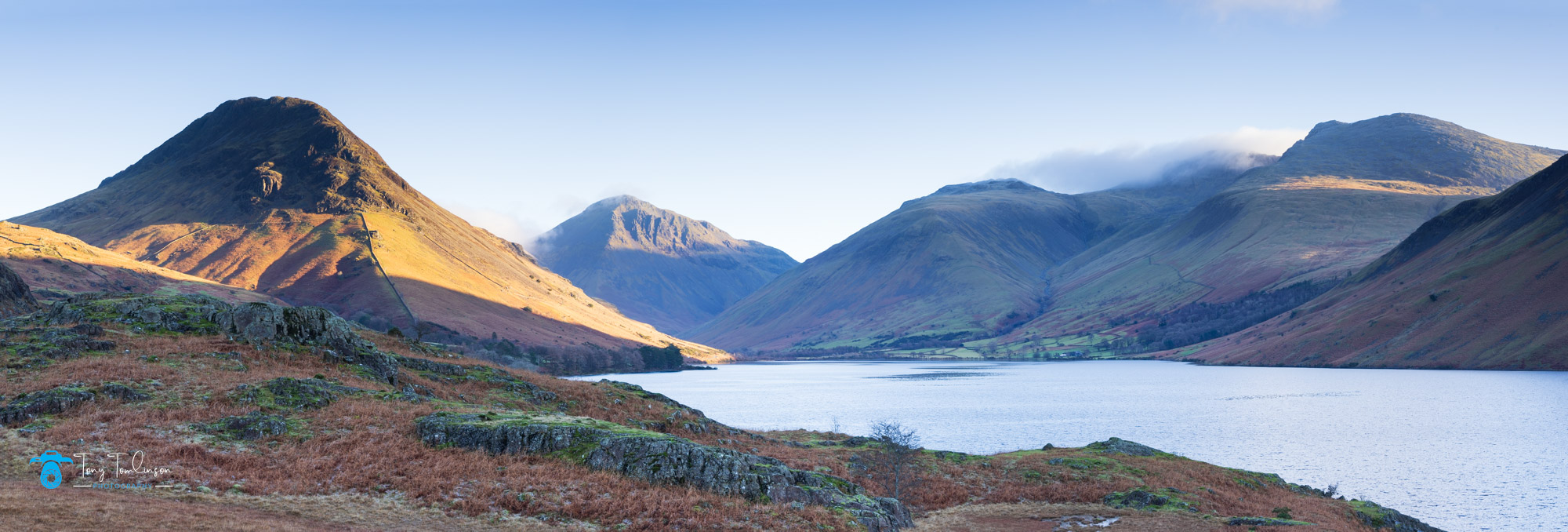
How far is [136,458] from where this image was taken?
29078 millimetres

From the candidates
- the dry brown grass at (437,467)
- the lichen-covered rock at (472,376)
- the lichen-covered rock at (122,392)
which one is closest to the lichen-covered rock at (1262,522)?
the dry brown grass at (437,467)

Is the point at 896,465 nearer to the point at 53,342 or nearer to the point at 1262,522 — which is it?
the point at 1262,522

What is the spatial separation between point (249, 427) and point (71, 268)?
188319mm

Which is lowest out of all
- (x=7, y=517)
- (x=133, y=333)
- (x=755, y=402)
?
(x=755, y=402)

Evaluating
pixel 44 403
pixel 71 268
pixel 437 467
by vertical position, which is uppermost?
pixel 71 268

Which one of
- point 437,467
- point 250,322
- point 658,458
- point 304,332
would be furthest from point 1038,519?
point 250,322

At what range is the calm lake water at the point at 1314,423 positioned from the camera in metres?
65.6

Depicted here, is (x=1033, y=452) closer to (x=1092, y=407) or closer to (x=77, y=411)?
(x=77, y=411)

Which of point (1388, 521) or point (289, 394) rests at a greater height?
point (289, 394)

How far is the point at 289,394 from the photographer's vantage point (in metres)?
38.1

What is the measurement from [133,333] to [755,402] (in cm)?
11820

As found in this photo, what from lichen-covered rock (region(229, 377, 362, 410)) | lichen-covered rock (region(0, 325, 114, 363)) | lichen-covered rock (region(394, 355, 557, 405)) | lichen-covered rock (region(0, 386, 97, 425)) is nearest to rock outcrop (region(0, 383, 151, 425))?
lichen-covered rock (region(0, 386, 97, 425))

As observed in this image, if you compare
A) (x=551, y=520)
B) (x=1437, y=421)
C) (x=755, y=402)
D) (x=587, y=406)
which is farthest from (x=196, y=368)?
(x=1437, y=421)

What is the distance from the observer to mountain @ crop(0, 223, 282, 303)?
154 m
